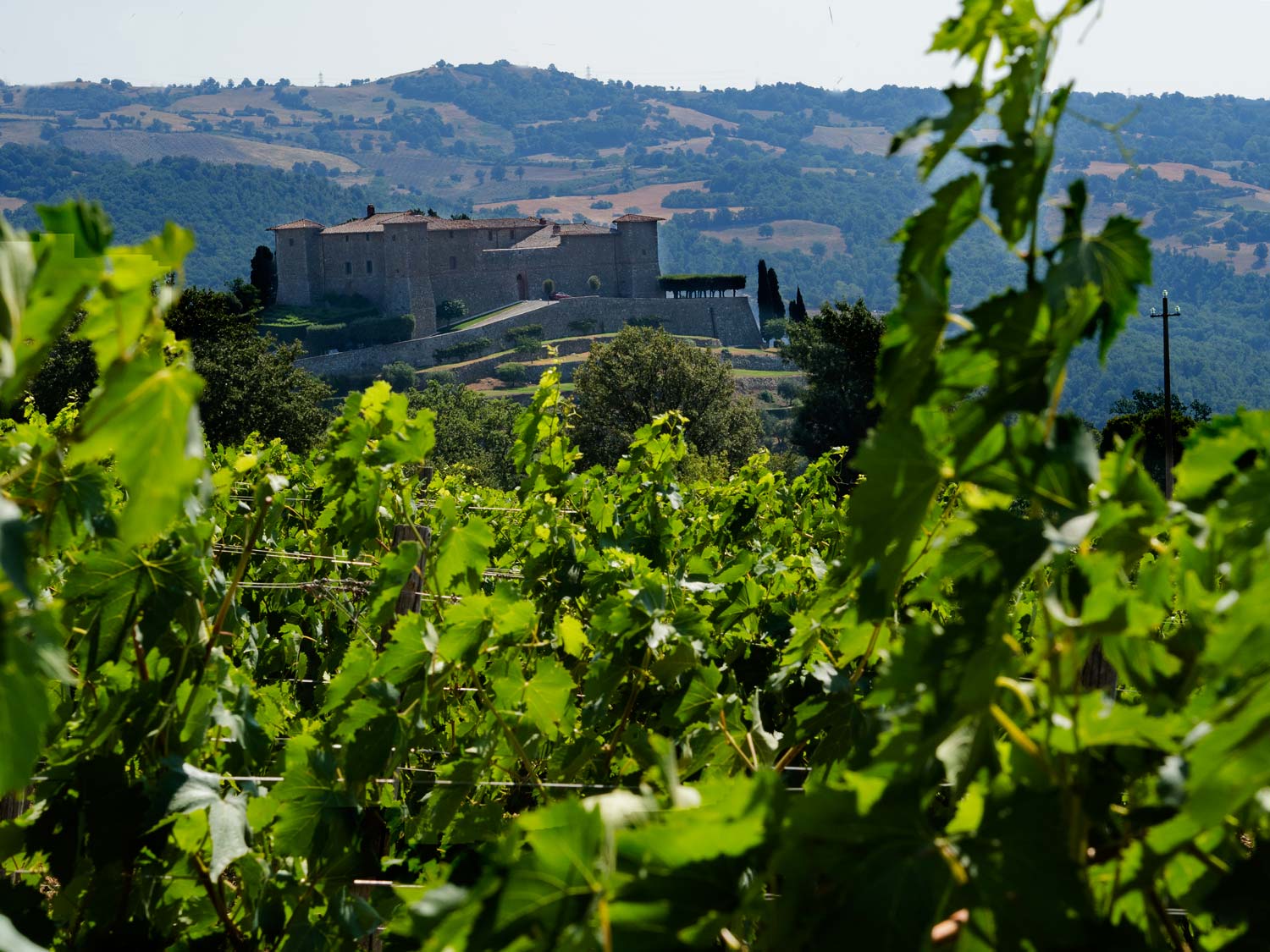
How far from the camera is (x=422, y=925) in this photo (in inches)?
31.4

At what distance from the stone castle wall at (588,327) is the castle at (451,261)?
7.07ft

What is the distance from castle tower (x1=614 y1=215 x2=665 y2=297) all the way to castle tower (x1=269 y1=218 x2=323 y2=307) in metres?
12.6

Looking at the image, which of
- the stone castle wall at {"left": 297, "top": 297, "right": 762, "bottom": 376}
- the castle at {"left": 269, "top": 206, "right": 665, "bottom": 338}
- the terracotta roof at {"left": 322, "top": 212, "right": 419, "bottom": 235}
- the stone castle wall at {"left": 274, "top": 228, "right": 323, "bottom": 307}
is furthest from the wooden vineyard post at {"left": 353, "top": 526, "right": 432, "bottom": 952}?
the stone castle wall at {"left": 274, "top": 228, "right": 323, "bottom": 307}

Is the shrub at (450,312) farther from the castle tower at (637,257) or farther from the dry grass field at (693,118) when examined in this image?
the dry grass field at (693,118)

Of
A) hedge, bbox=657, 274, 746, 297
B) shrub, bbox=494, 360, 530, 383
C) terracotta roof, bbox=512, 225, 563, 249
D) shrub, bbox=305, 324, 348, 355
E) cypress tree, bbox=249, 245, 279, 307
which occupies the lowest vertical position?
shrub, bbox=494, 360, 530, 383

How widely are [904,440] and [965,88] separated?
20 cm

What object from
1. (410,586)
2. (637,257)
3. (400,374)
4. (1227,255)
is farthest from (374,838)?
(1227,255)

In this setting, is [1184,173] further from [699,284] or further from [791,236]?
[699,284]

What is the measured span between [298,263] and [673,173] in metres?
103

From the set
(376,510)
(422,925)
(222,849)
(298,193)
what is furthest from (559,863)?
(298,193)

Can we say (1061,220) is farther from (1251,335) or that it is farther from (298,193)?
(298,193)

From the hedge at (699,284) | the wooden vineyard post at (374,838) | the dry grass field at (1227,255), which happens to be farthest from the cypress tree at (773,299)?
the wooden vineyard post at (374,838)

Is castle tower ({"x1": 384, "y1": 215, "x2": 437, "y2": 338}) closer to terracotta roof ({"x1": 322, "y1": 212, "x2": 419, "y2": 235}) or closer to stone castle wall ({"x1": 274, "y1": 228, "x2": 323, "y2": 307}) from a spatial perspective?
terracotta roof ({"x1": 322, "y1": 212, "x2": 419, "y2": 235})

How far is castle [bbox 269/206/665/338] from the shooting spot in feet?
171
